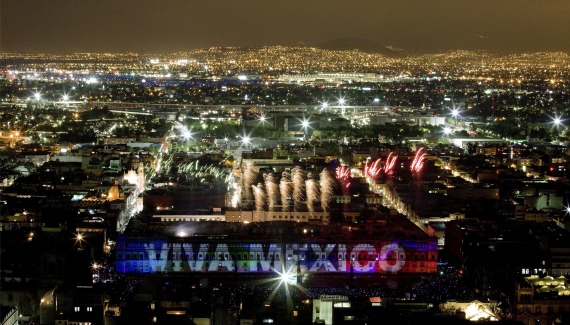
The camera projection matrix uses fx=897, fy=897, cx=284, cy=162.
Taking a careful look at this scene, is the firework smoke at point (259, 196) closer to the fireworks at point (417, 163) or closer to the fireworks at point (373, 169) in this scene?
the fireworks at point (373, 169)

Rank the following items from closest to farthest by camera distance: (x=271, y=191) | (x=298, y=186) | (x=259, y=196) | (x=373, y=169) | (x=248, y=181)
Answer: (x=259, y=196), (x=271, y=191), (x=298, y=186), (x=248, y=181), (x=373, y=169)

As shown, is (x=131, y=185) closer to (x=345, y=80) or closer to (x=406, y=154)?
(x=406, y=154)

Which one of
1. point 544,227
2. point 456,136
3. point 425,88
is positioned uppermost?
point 425,88

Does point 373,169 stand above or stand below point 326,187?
above

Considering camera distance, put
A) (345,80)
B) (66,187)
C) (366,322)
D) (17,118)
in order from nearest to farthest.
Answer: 1. (366,322)
2. (66,187)
3. (17,118)
4. (345,80)

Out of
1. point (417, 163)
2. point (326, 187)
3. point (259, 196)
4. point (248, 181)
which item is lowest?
point (259, 196)

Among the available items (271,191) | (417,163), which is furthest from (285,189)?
(417,163)

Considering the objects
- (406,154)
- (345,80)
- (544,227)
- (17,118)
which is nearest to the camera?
(544,227)

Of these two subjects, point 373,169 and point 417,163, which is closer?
point 373,169

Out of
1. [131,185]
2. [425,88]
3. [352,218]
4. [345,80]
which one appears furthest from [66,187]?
[345,80]

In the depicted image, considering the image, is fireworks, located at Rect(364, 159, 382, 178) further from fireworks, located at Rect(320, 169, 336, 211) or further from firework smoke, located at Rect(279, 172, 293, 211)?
firework smoke, located at Rect(279, 172, 293, 211)

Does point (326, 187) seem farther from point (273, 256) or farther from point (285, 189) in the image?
point (273, 256)
